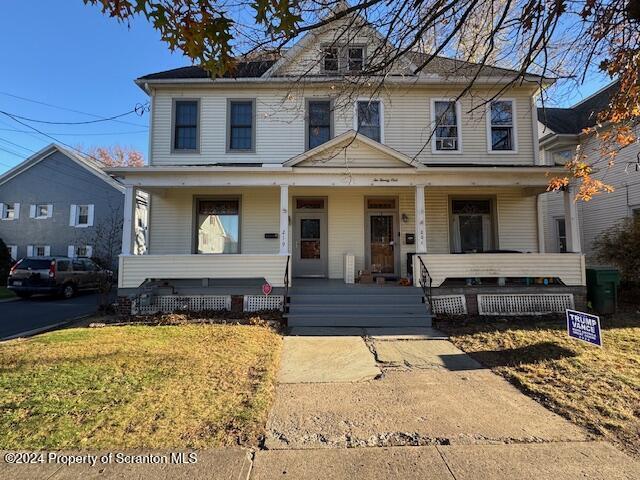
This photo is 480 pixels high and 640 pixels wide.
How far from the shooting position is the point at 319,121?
11.5 metres

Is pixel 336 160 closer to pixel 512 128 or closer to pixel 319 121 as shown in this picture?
pixel 319 121

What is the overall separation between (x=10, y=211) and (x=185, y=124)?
19.6 metres

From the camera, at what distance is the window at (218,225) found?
11375mm

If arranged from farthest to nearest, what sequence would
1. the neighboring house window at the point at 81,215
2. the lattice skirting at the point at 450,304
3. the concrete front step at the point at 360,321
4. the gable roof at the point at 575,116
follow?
1. the neighboring house window at the point at 81,215
2. the gable roof at the point at 575,116
3. the lattice skirting at the point at 450,304
4. the concrete front step at the point at 360,321

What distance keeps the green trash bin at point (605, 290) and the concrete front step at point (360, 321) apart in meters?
4.76

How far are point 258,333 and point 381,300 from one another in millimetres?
3111

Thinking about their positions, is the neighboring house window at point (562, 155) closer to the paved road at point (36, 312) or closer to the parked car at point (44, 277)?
the paved road at point (36, 312)

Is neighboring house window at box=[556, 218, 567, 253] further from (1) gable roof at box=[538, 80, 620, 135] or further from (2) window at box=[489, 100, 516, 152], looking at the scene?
(2) window at box=[489, 100, 516, 152]

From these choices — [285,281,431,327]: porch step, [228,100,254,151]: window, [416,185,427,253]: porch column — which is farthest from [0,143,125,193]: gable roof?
[416,185,427,253]: porch column

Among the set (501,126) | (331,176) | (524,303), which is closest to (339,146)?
(331,176)

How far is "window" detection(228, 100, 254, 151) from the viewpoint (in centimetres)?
1152

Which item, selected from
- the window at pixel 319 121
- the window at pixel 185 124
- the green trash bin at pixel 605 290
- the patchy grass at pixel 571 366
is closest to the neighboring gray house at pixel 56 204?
the window at pixel 185 124

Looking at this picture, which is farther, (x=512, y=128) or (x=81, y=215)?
(x=81, y=215)

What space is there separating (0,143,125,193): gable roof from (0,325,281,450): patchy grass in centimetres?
1874
